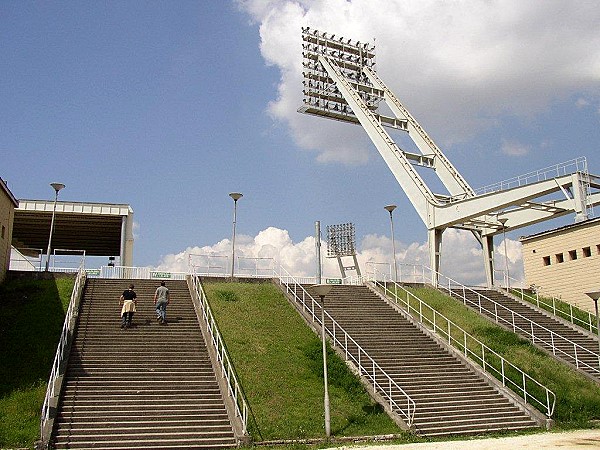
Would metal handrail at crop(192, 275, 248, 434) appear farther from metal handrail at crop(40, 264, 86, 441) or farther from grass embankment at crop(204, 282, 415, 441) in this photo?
metal handrail at crop(40, 264, 86, 441)

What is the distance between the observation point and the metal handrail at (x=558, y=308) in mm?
27094

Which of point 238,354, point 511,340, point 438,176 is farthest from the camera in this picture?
point 438,176

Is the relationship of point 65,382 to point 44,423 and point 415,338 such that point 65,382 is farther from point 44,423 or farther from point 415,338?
point 415,338

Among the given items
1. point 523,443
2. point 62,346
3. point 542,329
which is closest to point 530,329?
point 542,329

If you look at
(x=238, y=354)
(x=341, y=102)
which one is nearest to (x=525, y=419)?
(x=238, y=354)

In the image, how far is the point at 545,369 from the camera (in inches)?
794

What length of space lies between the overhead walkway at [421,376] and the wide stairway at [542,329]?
4605 mm

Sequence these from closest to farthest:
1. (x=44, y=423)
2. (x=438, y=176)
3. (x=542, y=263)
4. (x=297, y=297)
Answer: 1. (x=44, y=423)
2. (x=297, y=297)
3. (x=542, y=263)
4. (x=438, y=176)

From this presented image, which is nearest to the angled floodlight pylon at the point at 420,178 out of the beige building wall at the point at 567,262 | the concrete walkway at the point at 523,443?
the beige building wall at the point at 567,262

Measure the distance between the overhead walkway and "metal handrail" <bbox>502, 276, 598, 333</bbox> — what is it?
9.04 meters

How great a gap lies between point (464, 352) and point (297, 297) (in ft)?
23.8

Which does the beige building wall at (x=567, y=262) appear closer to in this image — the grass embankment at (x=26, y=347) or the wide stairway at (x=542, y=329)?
the wide stairway at (x=542, y=329)

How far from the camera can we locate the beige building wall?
29469 millimetres

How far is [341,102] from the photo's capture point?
4950cm
